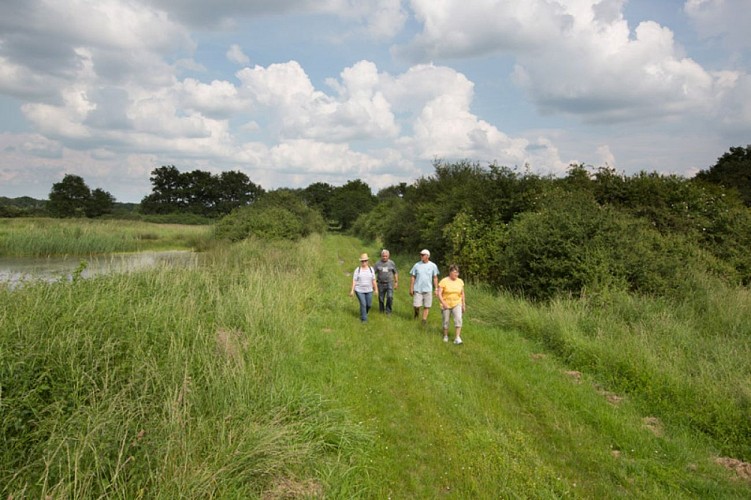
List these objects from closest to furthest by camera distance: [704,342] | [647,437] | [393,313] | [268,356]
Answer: [647,437]
[268,356]
[704,342]
[393,313]

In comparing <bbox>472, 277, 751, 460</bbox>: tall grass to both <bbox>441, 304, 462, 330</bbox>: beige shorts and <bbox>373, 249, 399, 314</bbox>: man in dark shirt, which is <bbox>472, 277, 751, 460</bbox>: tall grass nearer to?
<bbox>441, 304, 462, 330</bbox>: beige shorts

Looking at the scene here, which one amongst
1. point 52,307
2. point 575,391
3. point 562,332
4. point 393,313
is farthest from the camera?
point 393,313

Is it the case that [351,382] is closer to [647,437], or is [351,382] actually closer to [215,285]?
[647,437]

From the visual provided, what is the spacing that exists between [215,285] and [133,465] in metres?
6.94

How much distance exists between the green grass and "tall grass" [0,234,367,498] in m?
0.03

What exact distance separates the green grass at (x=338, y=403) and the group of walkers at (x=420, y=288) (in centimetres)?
76

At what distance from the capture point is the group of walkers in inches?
361

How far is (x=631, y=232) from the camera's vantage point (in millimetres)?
11836

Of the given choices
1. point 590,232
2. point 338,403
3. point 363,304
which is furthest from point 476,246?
point 338,403

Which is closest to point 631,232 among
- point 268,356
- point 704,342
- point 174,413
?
point 704,342

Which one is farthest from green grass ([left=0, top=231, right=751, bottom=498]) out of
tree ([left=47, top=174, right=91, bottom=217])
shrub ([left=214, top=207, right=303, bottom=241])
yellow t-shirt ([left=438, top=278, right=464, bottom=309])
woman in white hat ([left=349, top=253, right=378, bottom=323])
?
tree ([left=47, top=174, right=91, bottom=217])

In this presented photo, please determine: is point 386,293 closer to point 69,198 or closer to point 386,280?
point 386,280

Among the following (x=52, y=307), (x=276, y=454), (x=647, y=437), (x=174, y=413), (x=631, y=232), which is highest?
(x=631, y=232)

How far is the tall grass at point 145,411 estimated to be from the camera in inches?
139
